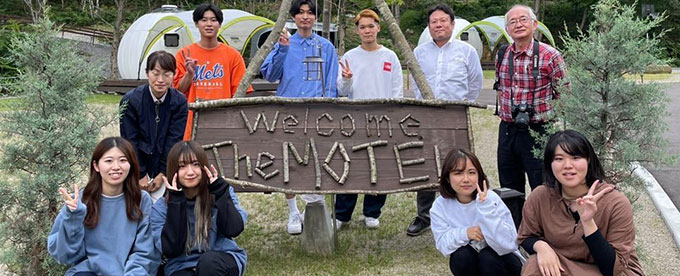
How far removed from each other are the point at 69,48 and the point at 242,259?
149 centimetres

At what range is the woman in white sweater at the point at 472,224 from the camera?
3338 mm

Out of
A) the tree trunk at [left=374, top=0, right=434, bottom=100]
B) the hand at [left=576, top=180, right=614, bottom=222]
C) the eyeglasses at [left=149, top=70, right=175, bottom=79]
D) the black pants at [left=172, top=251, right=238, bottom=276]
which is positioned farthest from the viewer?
the tree trunk at [left=374, top=0, right=434, bottom=100]

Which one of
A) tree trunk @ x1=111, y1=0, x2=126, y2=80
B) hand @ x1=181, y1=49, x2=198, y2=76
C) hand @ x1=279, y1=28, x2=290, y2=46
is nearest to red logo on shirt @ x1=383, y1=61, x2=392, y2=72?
hand @ x1=279, y1=28, x2=290, y2=46

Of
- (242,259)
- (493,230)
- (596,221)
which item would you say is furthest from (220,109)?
(596,221)

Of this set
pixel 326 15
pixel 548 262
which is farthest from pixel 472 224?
pixel 326 15

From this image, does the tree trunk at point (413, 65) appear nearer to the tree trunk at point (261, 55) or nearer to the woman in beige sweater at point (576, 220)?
the tree trunk at point (261, 55)

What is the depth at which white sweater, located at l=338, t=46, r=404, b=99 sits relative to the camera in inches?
200

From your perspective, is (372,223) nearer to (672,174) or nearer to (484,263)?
(484,263)

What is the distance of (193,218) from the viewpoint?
3.40 meters

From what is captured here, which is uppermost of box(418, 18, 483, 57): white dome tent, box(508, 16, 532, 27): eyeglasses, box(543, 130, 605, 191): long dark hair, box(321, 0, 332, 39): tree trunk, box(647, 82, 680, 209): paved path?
box(418, 18, 483, 57): white dome tent

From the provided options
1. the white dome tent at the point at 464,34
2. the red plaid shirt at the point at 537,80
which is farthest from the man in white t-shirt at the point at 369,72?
the white dome tent at the point at 464,34

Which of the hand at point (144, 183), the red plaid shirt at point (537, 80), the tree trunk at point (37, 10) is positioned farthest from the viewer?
the red plaid shirt at point (537, 80)

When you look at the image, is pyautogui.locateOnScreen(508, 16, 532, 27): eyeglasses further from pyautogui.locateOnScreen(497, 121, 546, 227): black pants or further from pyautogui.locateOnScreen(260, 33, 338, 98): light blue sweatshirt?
pyautogui.locateOnScreen(260, 33, 338, 98): light blue sweatshirt

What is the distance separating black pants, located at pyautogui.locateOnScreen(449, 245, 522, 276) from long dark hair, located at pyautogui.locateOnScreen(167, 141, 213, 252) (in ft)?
4.37
